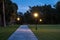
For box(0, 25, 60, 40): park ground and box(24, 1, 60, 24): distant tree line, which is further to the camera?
box(24, 1, 60, 24): distant tree line

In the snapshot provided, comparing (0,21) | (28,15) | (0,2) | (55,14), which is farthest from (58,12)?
(0,2)

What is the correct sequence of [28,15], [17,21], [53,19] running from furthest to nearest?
[28,15], [17,21], [53,19]

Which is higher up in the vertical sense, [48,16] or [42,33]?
[48,16]

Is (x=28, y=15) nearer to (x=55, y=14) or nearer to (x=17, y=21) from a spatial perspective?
(x=17, y=21)

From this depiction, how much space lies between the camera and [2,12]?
5612 centimetres

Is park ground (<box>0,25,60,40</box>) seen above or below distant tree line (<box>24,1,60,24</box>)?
below

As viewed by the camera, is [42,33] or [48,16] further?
[48,16]

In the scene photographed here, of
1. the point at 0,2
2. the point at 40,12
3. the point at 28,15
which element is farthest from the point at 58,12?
the point at 0,2

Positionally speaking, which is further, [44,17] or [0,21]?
[44,17]

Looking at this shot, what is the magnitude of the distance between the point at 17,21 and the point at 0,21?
111 feet

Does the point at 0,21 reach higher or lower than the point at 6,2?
lower

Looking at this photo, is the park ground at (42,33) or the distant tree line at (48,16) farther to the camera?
the distant tree line at (48,16)

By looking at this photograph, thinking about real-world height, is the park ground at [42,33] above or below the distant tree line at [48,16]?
below

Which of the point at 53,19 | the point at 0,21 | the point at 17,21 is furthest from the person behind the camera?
the point at 17,21
